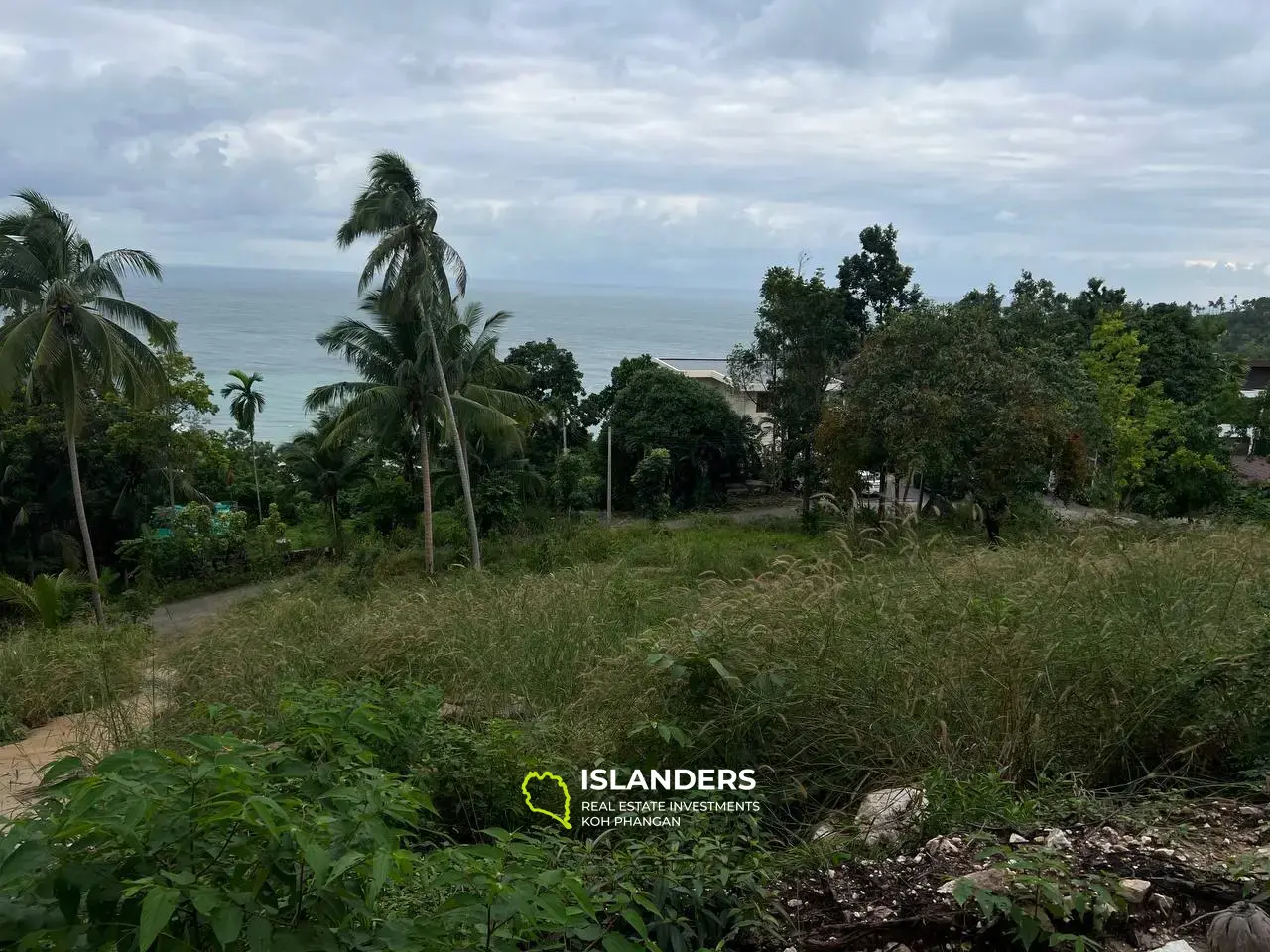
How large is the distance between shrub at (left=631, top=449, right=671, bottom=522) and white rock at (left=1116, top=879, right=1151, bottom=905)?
986 inches

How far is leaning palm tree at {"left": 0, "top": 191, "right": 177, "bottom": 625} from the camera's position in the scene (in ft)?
51.0

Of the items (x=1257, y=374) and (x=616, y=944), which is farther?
(x=1257, y=374)

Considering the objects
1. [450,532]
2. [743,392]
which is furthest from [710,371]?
[450,532]

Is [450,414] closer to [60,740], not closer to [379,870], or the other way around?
[60,740]

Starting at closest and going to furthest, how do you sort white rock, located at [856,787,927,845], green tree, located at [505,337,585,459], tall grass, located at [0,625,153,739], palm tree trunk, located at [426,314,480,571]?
white rock, located at [856,787,927,845] → tall grass, located at [0,625,153,739] → palm tree trunk, located at [426,314,480,571] → green tree, located at [505,337,585,459]

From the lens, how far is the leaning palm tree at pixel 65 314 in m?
15.5

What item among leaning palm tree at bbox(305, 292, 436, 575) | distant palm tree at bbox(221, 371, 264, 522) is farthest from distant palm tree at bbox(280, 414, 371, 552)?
leaning palm tree at bbox(305, 292, 436, 575)

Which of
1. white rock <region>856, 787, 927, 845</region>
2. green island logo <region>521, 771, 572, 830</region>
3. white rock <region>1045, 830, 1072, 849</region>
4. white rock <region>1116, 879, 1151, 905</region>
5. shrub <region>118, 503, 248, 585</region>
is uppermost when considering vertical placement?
white rock <region>1116, 879, 1151, 905</region>

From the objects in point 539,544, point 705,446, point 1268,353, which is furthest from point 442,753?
point 1268,353

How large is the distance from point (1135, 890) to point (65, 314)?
17.6 meters

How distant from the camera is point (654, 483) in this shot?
93.4ft

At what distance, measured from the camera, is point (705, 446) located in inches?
1205

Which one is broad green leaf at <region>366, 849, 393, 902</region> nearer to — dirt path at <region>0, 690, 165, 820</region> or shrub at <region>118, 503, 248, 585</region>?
dirt path at <region>0, 690, 165, 820</region>

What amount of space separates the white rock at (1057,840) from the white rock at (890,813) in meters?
0.40
